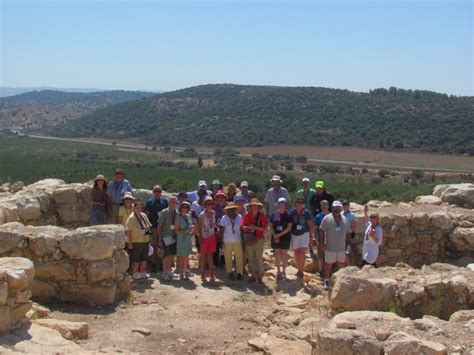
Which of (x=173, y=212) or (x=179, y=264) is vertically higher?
(x=173, y=212)

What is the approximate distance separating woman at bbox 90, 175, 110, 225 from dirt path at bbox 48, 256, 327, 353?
1603mm

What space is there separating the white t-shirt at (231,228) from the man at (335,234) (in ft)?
4.63

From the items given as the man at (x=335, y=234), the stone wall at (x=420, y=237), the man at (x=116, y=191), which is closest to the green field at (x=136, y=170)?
the stone wall at (x=420, y=237)

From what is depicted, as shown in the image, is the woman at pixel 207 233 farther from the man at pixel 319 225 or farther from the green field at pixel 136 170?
the green field at pixel 136 170

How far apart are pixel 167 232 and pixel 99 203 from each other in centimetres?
159

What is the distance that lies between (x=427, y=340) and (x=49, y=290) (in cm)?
502

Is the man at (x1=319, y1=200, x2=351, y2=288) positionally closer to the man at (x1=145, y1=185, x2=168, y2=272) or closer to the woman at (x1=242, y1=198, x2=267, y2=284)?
the woman at (x1=242, y1=198, x2=267, y2=284)

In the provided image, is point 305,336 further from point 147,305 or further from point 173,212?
point 173,212

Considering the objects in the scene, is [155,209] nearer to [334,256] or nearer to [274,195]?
[274,195]

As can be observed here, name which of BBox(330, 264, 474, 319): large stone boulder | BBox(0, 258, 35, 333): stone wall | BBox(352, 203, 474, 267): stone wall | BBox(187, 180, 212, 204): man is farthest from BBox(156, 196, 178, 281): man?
BBox(352, 203, 474, 267): stone wall

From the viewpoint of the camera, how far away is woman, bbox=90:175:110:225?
33.0 ft

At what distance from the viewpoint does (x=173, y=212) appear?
30.8 ft

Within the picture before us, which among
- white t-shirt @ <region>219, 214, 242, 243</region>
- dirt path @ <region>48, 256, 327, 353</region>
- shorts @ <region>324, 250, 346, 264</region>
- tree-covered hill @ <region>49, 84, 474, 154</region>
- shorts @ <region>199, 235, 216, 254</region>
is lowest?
dirt path @ <region>48, 256, 327, 353</region>

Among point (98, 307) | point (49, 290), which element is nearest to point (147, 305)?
point (98, 307)
